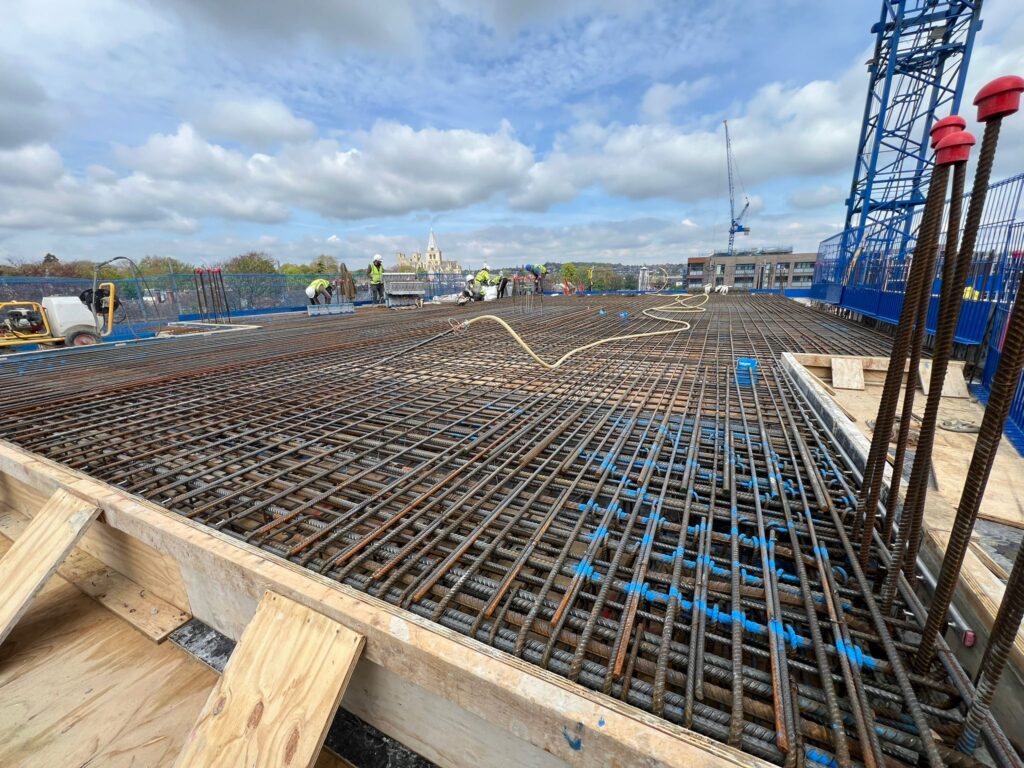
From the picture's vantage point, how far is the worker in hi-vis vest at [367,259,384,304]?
16719 mm

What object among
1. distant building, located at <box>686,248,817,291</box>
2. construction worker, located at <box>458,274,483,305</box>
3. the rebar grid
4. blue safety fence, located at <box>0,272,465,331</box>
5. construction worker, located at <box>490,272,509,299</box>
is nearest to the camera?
the rebar grid

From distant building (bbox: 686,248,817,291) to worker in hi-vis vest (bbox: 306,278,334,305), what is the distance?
56457 mm

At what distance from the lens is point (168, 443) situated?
334 cm

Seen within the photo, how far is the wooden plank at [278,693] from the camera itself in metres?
1.44

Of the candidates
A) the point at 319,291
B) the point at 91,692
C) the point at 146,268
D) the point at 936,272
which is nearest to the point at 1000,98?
the point at 936,272

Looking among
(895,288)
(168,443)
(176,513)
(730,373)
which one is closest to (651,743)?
(176,513)

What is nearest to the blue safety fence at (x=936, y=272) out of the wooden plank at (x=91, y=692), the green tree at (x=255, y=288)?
the wooden plank at (x=91, y=692)

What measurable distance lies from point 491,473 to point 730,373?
→ 12.4ft

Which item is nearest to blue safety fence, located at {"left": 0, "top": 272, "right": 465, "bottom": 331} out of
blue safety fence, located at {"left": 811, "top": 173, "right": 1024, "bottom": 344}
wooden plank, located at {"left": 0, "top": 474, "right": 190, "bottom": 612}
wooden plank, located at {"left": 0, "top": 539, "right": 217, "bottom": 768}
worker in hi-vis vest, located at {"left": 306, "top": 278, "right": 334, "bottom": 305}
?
worker in hi-vis vest, located at {"left": 306, "top": 278, "right": 334, "bottom": 305}

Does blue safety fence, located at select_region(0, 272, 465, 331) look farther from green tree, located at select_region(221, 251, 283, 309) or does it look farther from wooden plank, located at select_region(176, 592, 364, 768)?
wooden plank, located at select_region(176, 592, 364, 768)

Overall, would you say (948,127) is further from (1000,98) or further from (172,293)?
(172,293)

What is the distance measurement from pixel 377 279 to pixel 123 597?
16.2 meters

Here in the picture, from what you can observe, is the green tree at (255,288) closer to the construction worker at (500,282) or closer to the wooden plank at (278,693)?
the construction worker at (500,282)

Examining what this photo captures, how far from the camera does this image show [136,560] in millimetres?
2637
